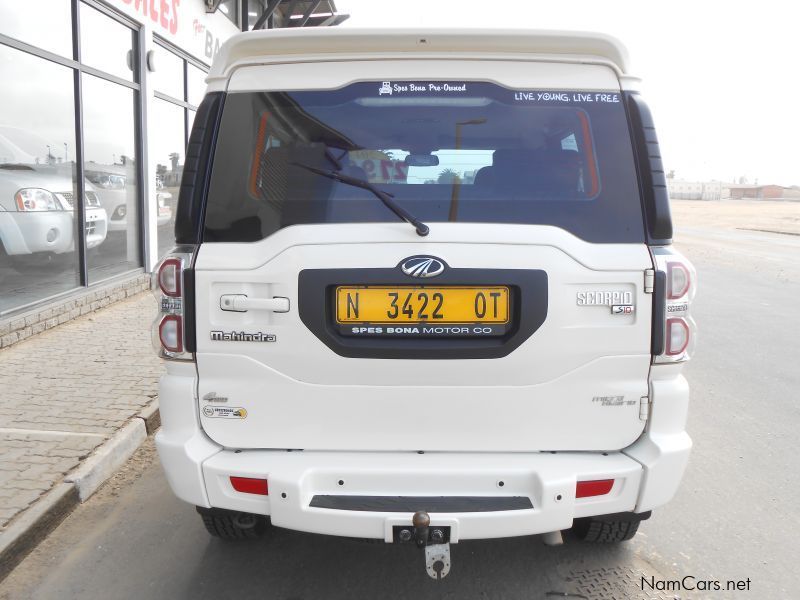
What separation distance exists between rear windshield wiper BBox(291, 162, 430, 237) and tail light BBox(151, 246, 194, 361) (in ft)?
1.81

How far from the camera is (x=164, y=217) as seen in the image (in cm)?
1170

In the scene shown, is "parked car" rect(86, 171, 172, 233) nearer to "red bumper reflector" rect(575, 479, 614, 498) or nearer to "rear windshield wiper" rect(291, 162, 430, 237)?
"rear windshield wiper" rect(291, 162, 430, 237)

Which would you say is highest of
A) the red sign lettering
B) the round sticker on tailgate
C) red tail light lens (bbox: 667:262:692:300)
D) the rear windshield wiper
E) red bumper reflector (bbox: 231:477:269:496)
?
the red sign lettering

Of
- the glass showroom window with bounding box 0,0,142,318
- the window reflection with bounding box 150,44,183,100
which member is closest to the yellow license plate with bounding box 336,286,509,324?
the glass showroom window with bounding box 0,0,142,318

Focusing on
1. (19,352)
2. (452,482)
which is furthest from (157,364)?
(452,482)

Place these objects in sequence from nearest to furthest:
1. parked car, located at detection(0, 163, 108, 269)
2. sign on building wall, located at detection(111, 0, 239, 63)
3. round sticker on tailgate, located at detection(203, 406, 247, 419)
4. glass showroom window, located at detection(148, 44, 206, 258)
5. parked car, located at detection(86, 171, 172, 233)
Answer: round sticker on tailgate, located at detection(203, 406, 247, 419) < parked car, located at detection(0, 163, 108, 269) < parked car, located at detection(86, 171, 172, 233) < sign on building wall, located at detection(111, 0, 239, 63) < glass showroom window, located at detection(148, 44, 206, 258)

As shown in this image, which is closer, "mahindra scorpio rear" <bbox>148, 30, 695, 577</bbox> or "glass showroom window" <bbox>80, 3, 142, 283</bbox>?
"mahindra scorpio rear" <bbox>148, 30, 695, 577</bbox>

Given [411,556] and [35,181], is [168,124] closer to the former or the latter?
[35,181]

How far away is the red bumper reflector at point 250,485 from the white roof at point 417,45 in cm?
147

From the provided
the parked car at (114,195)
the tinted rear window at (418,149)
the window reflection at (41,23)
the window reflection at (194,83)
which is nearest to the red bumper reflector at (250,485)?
the tinted rear window at (418,149)

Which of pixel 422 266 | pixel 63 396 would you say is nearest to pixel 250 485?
pixel 422 266

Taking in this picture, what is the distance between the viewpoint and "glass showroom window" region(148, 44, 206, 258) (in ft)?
36.6

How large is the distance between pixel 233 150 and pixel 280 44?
420 mm

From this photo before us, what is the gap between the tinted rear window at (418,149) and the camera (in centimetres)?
270
